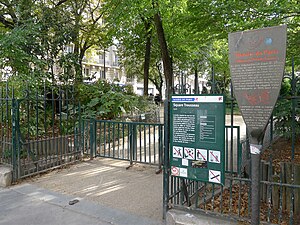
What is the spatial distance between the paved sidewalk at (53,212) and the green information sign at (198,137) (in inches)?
40.0

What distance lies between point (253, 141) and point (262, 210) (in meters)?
1.53

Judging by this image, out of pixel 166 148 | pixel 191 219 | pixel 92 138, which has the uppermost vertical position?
pixel 166 148

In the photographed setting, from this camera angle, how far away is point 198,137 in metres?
3.07

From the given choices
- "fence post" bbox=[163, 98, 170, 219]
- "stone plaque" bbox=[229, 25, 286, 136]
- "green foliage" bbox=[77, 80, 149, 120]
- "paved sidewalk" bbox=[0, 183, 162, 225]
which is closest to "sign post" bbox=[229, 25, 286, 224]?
"stone plaque" bbox=[229, 25, 286, 136]

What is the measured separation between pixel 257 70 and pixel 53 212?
3536mm

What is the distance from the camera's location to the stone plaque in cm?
231

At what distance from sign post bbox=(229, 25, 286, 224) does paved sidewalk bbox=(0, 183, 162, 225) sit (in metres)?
1.88

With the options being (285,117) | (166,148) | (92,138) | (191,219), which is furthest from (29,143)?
(285,117)

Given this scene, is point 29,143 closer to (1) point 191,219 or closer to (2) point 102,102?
(1) point 191,219

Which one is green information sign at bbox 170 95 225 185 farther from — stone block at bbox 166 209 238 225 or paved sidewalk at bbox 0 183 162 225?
paved sidewalk at bbox 0 183 162 225

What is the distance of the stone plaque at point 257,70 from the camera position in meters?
2.31

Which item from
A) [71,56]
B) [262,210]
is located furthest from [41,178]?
[71,56]

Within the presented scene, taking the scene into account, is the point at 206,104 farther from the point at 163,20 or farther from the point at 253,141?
the point at 163,20

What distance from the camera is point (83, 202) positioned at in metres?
4.18
